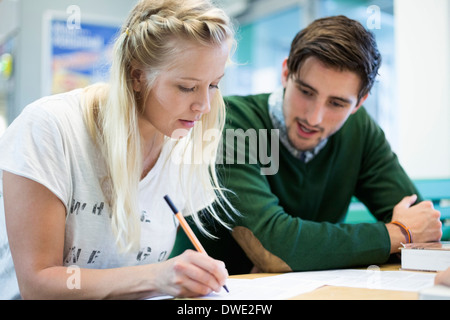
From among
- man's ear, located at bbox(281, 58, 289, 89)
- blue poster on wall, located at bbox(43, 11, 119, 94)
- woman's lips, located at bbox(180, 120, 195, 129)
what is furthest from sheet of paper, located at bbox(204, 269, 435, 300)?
blue poster on wall, located at bbox(43, 11, 119, 94)

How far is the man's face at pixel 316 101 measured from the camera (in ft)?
3.80

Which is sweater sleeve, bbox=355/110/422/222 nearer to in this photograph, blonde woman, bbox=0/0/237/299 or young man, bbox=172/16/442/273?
young man, bbox=172/16/442/273

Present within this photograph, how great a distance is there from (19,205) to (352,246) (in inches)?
25.2

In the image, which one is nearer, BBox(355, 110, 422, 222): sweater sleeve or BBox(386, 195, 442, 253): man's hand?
BBox(386, 195, 442, 253): man's hand

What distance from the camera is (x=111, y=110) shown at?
2.82 feet

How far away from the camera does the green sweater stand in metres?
0.98

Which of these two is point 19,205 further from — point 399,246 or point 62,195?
point 399,246

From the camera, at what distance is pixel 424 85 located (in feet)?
7.67

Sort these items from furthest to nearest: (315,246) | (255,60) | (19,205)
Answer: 1. (255,60)
2. (315,246)
3. (19,205)

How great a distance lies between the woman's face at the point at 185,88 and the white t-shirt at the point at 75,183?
0.12 m

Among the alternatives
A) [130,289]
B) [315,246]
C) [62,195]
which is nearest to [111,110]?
[62,195]

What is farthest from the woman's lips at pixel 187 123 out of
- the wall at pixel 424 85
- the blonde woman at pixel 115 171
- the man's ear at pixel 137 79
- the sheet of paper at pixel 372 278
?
A: the wall at pixel 424 85

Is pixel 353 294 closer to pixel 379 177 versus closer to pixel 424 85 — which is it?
pixel 379 177

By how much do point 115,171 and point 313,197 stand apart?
62 centimetres
